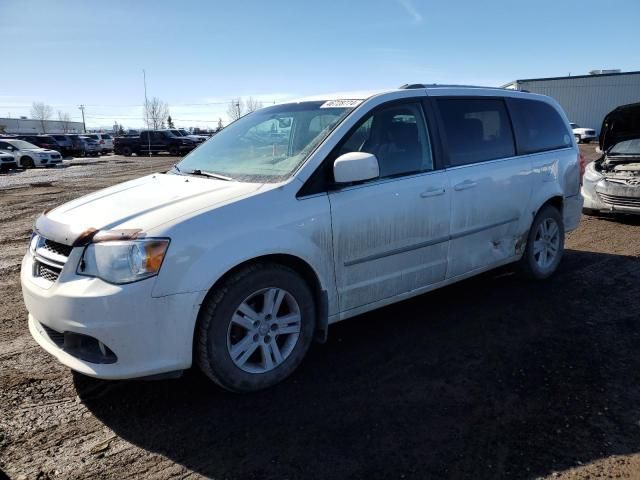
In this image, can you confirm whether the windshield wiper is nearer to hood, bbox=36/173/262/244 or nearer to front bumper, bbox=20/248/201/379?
hood, bbox=36/173/262/244

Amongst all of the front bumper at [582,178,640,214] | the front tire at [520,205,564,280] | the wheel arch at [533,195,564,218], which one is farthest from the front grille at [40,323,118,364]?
the front bumper at [582,178,640,214]

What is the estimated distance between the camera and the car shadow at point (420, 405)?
2518mm

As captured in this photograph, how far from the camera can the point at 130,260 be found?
2.68 meters

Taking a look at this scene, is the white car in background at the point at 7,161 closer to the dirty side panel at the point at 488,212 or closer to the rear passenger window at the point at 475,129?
the rear passenger window at the point at 475,129

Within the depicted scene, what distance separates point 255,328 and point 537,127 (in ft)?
12.0

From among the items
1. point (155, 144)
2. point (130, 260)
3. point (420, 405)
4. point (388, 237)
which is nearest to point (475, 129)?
point (388, 237)

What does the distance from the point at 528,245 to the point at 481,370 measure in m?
1.99

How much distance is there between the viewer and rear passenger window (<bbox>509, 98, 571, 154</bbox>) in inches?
191

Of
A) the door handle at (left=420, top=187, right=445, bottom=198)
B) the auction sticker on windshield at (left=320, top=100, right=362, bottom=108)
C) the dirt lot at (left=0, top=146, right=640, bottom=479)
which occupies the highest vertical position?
the auction sticker on windshield at (left=320, top=100, right=362, bottom=108)

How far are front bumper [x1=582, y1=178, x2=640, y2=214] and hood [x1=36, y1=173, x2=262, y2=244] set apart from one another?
22.5 feet

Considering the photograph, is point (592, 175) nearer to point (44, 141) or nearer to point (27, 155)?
point (27, 155)

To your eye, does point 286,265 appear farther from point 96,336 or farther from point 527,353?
point 527,353

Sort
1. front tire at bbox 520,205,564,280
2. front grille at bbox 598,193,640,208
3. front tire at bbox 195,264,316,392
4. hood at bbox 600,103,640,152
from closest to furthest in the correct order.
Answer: front tire at bbox 195,264,316,392
front tire at bbox 520,205,564,280
front grille at bbox 598,193,640,208
hood at bbox 600,103,640,152

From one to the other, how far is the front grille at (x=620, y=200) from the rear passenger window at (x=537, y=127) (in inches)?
125
